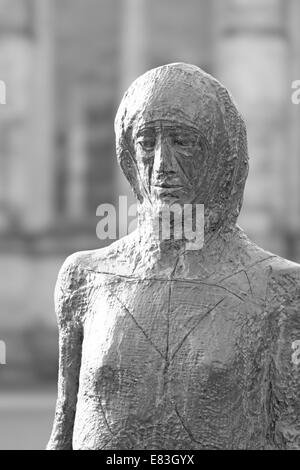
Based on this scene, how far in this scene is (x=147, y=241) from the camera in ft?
9.68

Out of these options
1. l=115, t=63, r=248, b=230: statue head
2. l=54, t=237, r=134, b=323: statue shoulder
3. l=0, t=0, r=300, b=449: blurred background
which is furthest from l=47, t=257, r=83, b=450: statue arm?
l=0, t=0, r=300, b=449: blurred background

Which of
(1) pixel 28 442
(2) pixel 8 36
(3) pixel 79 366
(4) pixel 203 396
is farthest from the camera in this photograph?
(2) pixel 8 36

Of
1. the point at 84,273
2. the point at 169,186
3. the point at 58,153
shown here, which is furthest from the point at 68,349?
the point at 58,153

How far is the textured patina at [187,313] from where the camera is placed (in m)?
2.81

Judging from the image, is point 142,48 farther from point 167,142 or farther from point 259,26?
point 167,142

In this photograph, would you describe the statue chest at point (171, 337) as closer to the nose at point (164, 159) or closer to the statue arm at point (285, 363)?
the statue arm at point (285, 363)

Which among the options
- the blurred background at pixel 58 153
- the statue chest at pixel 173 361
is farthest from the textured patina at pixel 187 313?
the blurred background at pixel 58 153

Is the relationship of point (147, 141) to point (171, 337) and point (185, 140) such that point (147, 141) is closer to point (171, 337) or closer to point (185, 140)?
point (185, 140)

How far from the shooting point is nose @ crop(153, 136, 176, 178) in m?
2.88

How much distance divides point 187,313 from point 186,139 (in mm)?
354

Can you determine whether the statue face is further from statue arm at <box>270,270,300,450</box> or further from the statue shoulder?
statue arm at <box>270,270,300,450</box>

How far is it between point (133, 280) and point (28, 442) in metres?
6.29

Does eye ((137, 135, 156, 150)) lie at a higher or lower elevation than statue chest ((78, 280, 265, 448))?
higher
